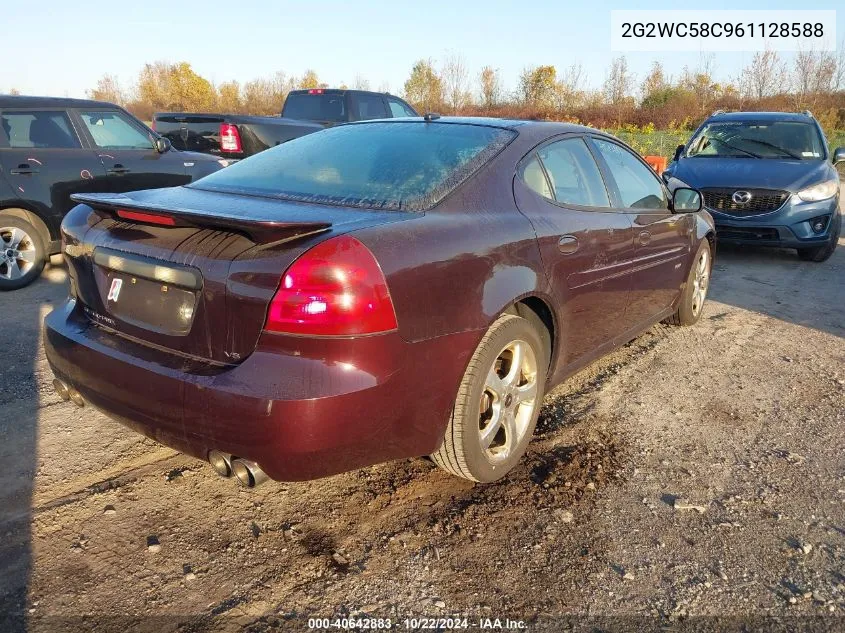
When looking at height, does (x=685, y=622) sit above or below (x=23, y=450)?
below

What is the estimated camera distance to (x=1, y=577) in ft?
7.66

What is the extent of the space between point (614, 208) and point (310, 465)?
2.38 meters

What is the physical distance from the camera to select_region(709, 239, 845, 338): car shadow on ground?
588cm

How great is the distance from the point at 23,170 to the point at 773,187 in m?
7.78

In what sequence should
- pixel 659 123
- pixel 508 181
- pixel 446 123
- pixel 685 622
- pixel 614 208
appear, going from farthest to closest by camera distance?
pixel 659 123, pixel 614 208, pixel 446 123, pixel 508 181, pixel 685 622

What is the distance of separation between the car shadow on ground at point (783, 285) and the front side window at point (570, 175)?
293 cm

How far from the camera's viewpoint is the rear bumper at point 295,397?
86.7 inches

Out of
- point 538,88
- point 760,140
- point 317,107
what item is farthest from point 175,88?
point 760,140

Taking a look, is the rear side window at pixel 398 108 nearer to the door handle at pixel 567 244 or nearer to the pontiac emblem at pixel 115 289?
the door handle at pixel 567 244

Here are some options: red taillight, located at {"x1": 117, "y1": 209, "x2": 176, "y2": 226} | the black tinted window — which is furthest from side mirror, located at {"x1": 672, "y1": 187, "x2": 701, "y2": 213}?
red taillight, located at {"x1": 117, "y1": 209, "x2": 176, "y2": 226}

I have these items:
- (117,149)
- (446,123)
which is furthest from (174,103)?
(446,123)

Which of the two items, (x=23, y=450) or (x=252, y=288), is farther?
(x=23, y=450)

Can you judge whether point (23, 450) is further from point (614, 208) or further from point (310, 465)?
point (614, 208)

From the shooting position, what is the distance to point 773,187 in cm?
771
